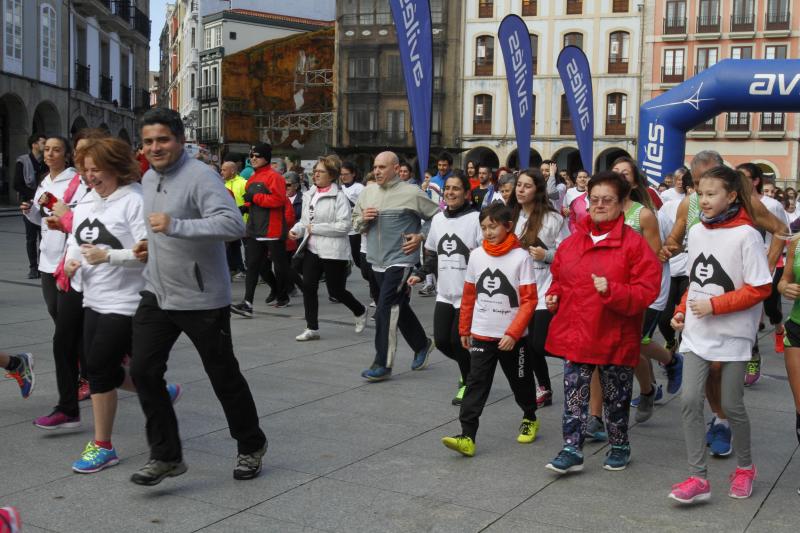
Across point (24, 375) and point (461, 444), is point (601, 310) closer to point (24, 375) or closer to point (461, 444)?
point (461, 444)

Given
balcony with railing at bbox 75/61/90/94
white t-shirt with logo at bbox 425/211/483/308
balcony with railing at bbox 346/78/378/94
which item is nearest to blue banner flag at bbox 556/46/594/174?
white t-shirt with logo at bbox 425/211/483/308

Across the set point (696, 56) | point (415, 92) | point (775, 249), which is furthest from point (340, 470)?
point (696, 56)

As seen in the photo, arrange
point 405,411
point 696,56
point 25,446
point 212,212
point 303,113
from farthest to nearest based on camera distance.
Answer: point 303,113 < point 696,56 < point 405,411 < point 25,446 < point 212,212

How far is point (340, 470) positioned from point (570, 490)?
116 cm

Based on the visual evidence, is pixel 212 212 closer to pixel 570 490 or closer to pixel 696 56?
pixel 570 490

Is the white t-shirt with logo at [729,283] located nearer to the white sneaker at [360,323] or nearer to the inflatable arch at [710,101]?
the white sneaker at [360,323]

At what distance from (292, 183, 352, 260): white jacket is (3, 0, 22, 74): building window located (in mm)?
23545

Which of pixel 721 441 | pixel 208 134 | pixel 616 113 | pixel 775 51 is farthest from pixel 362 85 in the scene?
pixel 721 441

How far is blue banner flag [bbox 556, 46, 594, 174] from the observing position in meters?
16.1

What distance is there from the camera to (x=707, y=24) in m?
46.8

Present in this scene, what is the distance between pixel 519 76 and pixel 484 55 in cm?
3625

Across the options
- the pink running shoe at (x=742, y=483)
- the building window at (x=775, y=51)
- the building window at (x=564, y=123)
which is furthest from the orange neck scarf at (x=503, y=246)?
the building window at (x=775, y=51)

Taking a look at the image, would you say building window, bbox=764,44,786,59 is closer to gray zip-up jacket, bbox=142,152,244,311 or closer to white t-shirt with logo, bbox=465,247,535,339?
white t-shirt with logo, bbox=465,247,535,339

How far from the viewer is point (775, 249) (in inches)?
216
